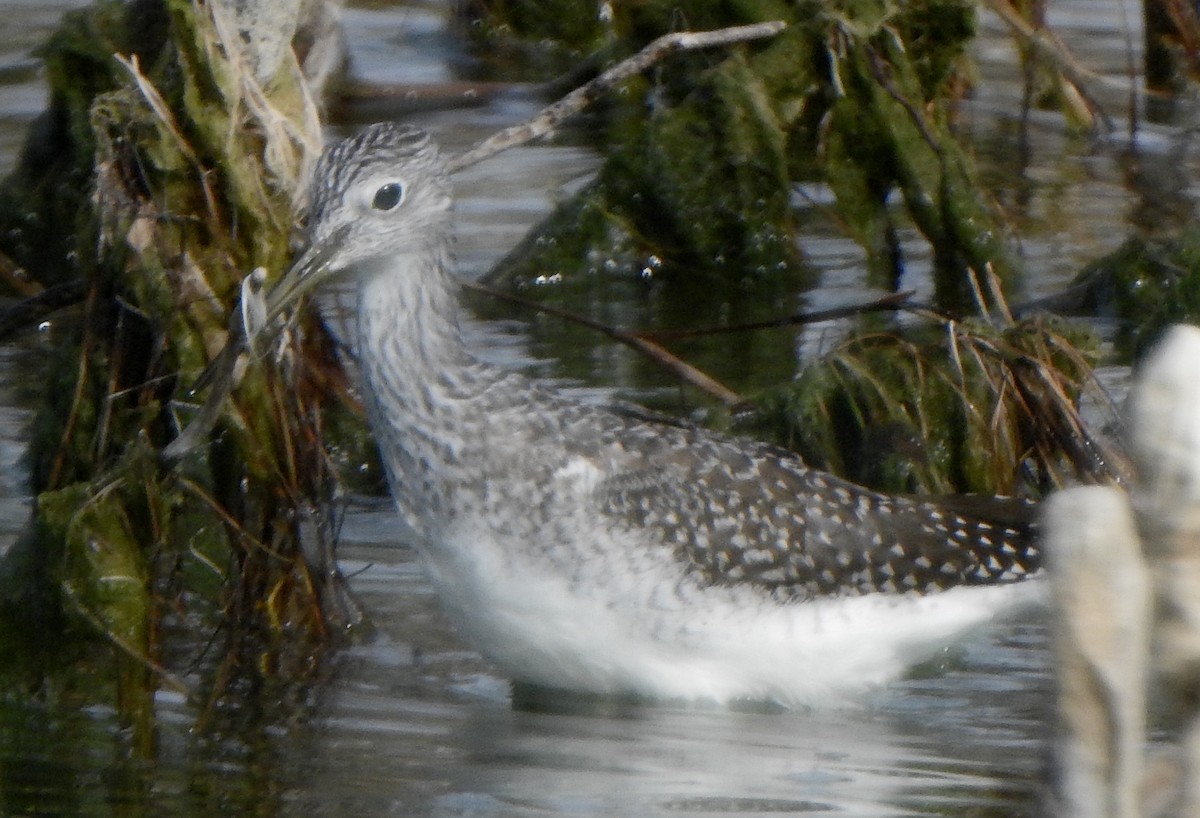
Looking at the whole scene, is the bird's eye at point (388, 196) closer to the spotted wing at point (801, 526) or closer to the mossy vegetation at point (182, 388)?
the mossy vegetation at point (182, 388)

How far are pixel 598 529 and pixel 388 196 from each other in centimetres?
112

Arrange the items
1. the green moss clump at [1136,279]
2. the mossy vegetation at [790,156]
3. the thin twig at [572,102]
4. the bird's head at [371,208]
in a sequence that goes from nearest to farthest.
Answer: the bird's head at [371,208] < the thin twig at [572,102] < the green moss clump at [1136,279] < the mossy vegetation at [790,156]

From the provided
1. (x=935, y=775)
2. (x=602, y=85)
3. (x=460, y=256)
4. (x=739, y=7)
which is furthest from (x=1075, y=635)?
(x=460, y=256)

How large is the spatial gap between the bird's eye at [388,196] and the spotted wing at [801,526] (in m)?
1.01

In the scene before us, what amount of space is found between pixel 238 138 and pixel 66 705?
1697mm

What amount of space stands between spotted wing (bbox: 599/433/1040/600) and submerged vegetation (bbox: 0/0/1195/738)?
0.65 metres

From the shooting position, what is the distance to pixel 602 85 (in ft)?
24.1

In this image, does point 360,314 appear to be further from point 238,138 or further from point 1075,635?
point 1075,635

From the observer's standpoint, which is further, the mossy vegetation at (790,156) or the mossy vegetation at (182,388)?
the mossy vegetation at (790,156)

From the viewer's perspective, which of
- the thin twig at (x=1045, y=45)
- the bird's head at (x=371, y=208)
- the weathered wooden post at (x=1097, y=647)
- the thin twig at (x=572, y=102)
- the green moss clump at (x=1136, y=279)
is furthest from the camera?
the thin twig at (x=1045, y=45)

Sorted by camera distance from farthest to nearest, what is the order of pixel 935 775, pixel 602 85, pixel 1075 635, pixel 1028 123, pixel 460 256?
pixel 1028 123
pixel 460 256
pixel 602 85
pixel 935 775
pixel 1075 635

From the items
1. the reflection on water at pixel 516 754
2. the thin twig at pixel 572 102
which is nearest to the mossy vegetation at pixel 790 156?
the thin twig at pixel 572 102

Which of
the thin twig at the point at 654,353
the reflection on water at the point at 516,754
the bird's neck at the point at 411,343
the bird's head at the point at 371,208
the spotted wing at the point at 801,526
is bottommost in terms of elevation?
the reflection on water at the point at 516,754

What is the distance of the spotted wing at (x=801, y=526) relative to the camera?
613 cm
